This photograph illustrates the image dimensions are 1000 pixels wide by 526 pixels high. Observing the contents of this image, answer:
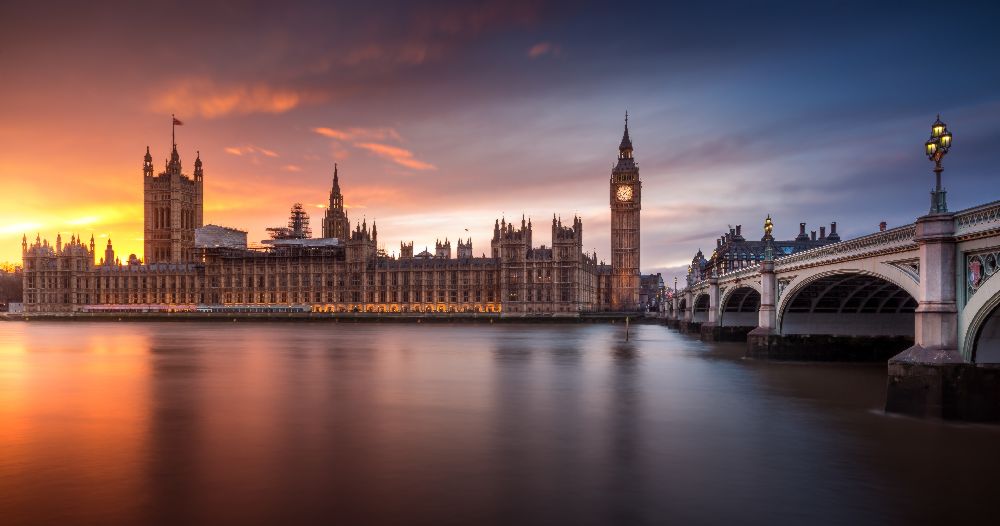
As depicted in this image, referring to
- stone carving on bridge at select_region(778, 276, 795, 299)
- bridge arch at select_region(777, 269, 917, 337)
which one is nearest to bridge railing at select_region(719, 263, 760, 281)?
bridge arch at select_region(777, 269, 917, 337)

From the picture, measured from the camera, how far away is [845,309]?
42.8 metres

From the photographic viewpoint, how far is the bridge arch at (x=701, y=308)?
85188 mm

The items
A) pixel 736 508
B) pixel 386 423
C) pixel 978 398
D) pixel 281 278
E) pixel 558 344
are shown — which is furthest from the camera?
pixel 281 278

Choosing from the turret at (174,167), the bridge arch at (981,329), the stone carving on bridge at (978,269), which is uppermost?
the turret at (174,167)

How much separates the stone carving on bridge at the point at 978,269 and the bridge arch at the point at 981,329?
1.14 ft

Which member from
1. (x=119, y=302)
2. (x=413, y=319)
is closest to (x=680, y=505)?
(x=413, y=319)

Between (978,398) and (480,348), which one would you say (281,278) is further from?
(978,398)

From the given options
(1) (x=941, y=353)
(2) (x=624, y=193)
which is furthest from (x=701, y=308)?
(2) (x=624, y=193)

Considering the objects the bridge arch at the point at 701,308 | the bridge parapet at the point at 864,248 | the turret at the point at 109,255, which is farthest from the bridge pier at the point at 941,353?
the turret at the point at 109,255

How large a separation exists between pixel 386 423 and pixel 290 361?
2604 cm

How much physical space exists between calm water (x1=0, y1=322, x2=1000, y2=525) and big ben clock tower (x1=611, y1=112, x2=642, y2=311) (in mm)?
115798

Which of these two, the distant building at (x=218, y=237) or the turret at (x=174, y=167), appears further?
the turret at (x=174, y=167)

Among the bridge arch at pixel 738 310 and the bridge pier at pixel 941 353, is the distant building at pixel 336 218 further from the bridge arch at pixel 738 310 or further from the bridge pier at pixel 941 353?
the bridge pier at pixel 941 353

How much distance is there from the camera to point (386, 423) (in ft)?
77.8
